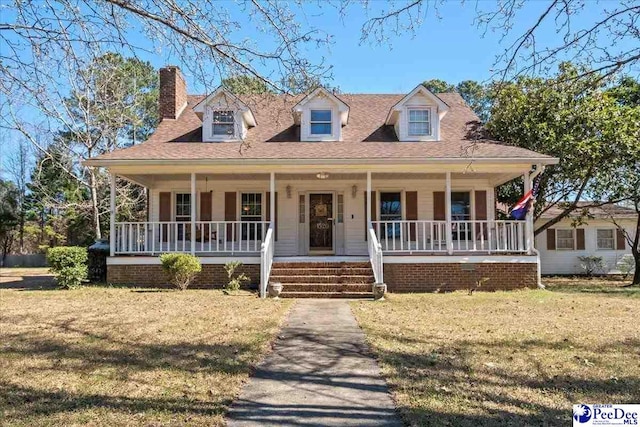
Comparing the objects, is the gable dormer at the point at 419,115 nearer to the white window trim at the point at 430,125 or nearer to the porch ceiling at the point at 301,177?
the white window trim at the point at 430,125

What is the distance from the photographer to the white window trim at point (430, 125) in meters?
14.7

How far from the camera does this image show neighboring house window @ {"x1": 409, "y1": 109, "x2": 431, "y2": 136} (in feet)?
48.7

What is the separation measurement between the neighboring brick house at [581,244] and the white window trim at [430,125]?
33.1 feet

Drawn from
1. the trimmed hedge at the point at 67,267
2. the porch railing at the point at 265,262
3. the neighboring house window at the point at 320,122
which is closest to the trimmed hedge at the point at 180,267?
the porch railing at the point at 265,262

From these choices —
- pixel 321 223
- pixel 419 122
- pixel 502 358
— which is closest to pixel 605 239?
pixel 419 122

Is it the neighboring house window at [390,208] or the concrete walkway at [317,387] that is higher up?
the neighboring house window at [390,208]

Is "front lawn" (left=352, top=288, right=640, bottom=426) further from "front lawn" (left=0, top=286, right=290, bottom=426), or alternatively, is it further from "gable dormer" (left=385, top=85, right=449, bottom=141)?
"gable dormer" (left=385, top=85, right=449, bottom=141)

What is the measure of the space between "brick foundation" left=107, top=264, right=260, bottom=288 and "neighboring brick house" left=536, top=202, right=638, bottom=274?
14817mm

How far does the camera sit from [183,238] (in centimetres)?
1337

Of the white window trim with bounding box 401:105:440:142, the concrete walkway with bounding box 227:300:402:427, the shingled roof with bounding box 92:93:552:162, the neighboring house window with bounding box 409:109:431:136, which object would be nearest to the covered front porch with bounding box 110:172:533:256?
the shingled roof with bounding box 92:93:552:162

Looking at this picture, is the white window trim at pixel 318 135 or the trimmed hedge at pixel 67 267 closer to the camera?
the trimmed hedge at pixel 67 267

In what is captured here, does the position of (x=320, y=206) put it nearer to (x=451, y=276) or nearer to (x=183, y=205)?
(x=183, y=205)

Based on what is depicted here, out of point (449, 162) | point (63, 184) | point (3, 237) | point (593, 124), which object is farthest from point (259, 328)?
point (3, 237)

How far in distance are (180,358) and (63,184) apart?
2934 centimetres
